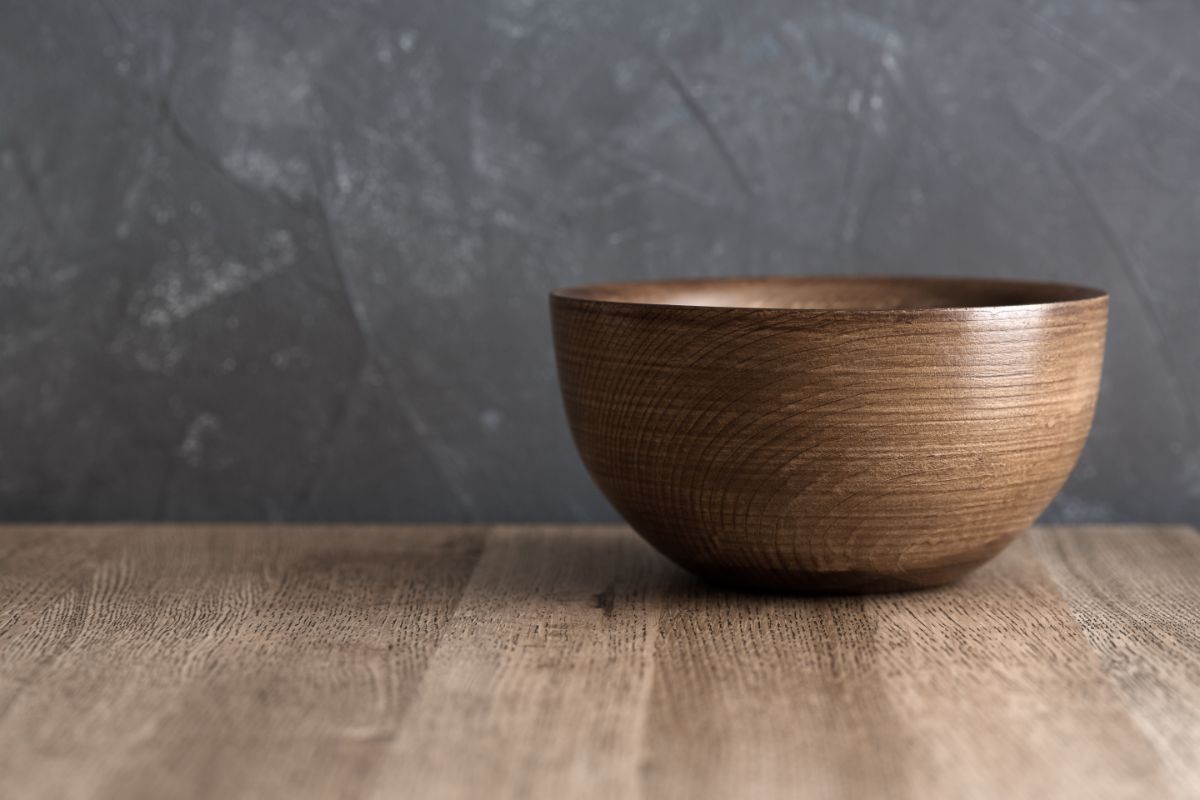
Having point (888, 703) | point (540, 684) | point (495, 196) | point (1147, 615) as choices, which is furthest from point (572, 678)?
point (495, 196)

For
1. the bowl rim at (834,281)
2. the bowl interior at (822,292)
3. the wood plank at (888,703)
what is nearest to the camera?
the wood plank at (888,703)

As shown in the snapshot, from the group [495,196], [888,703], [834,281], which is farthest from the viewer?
[495,196]

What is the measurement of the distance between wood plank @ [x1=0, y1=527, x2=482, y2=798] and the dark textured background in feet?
0.38

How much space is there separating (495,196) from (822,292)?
281 millimetres

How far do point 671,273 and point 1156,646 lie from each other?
0.48 meters

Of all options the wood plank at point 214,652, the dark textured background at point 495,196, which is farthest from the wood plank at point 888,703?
the dark textured background at point 495,196

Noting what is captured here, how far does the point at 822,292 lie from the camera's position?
95 centimetres

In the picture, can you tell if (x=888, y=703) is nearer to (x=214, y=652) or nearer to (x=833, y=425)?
(x=833, y=425)

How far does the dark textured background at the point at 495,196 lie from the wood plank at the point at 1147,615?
100 millimetres

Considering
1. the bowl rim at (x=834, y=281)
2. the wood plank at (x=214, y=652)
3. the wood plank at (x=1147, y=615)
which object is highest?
the bowl rim at (x=834, y=281)

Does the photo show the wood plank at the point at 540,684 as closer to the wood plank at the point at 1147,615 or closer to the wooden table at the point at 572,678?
the wooden table at the point at 572,678

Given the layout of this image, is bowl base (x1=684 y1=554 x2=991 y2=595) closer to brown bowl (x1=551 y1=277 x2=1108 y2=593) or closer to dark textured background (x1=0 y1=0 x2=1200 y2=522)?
brown bowl (x1=551 y1=277 x2=1108 y2=593)

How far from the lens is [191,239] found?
1062 millimetres

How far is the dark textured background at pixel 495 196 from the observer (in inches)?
40.6
